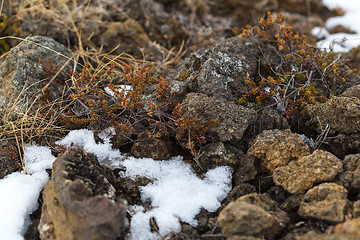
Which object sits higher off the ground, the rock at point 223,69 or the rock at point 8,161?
the rock at point 223,69

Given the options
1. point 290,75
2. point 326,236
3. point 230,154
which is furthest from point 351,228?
point 290,75

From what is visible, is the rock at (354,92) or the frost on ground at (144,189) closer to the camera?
the frost on ground at (144,189)

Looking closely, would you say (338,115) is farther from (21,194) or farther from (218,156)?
(21,194)

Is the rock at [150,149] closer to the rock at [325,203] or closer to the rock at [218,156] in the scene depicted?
the rock at [218,156]

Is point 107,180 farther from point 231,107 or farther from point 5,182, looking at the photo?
point 231,107

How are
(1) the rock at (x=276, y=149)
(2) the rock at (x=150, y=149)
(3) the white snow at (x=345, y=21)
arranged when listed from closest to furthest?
(1) the rock at (x=276, y=149), (2) the rock at (x=150, y=149), (3) the white snow at (x=345, y=21)

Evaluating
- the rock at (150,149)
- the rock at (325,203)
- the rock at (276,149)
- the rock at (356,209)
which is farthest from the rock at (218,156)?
the rock at (356,209)

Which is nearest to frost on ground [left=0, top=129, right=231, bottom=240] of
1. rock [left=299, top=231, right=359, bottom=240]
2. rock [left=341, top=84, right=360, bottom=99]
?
rock [left=299, top=231, right=359, bottom=240]
